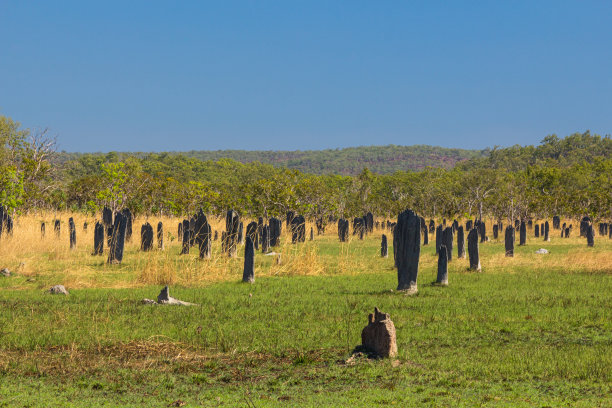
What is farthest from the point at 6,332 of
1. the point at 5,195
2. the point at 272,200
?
the point at 272,200

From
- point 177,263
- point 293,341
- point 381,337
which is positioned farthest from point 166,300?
point 177,263

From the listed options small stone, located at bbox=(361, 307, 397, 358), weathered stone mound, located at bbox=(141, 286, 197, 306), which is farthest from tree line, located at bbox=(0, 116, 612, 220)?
small stone, located at bbox=(361, 307, 397, 358)

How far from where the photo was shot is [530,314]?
12984 mm

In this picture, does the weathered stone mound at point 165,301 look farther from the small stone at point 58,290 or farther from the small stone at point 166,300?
the small stone at point 58,290

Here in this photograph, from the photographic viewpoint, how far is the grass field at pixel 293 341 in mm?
7891

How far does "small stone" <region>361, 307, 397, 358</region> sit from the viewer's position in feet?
30.9

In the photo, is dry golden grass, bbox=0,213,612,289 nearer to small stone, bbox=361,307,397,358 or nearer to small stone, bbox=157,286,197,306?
small stone, bbox=157,286,197,306

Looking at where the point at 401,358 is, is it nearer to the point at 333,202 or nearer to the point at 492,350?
the point at 492,350

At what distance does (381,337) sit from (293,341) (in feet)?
5.44

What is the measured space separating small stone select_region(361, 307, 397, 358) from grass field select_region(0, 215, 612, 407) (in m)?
0.26

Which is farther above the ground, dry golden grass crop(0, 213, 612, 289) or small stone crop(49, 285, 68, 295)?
dry golden grass crop(0, 213, 612, 289)

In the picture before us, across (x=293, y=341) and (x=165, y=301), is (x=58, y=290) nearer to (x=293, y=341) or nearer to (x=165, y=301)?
(x=165, y=301)

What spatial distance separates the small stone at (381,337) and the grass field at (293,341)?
258 millimetres

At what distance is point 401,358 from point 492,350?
4.82 ft
